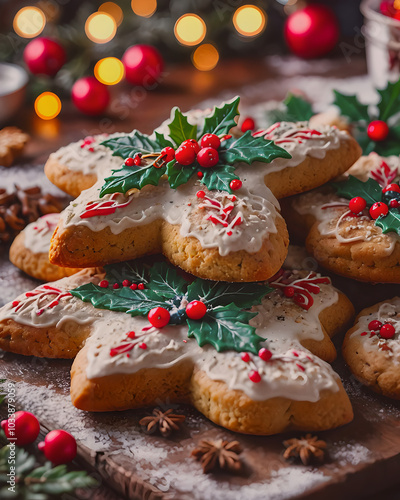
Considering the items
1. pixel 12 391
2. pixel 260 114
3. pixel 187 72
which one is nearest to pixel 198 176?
pixel 12 391

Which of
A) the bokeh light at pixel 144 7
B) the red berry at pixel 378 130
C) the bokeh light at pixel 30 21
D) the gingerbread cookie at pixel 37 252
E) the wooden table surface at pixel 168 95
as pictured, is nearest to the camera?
the gingerbread cookie at pixel 37 252

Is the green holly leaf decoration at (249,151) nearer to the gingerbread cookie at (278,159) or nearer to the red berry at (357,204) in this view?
the gingerbread cookie at (278,159)

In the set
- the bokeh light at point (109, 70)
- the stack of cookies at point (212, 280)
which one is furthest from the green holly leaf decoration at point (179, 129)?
the bokeh light at point (109, 70)

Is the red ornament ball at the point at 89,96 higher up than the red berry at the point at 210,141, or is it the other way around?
the red ornament ball at the point at 89,96

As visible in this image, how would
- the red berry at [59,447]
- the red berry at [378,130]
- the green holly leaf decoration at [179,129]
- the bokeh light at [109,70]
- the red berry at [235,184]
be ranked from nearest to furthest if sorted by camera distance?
the red berry at [59,447]
the red berry at [235,184]
the green holly leaf decoration at [179,129]
the red berry at [378,130]
the bokeh light at [109,70]

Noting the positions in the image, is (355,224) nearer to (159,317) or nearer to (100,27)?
(159,317)

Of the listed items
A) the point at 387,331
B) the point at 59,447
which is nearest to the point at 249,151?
the point at 387,331

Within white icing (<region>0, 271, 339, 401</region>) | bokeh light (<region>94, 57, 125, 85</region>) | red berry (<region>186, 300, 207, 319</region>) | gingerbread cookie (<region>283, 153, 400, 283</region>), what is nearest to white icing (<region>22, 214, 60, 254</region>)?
white icing (<region>0, 271, 339, 401</region>)
